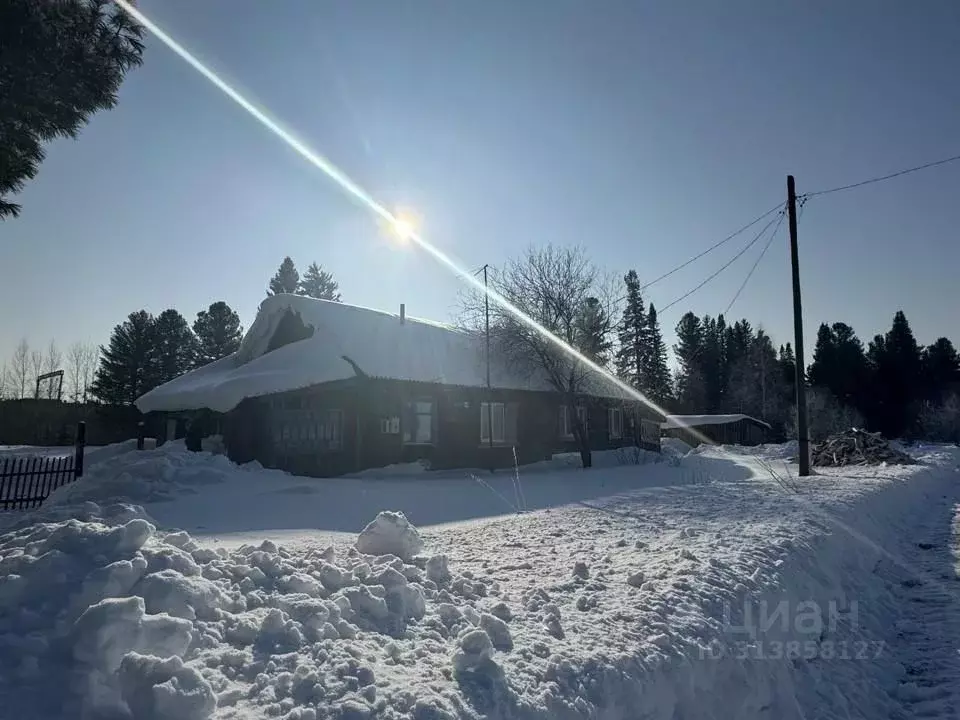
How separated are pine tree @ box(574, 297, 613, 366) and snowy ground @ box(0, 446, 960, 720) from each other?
40.5 ft

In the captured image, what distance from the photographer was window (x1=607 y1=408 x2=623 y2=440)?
87.8 ft

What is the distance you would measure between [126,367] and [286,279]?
13741 millimetres

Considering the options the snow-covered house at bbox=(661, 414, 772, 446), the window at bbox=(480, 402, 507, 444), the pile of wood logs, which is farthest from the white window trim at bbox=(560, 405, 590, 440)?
the snow-covered house at bbox=(661, 414, 772, 446)

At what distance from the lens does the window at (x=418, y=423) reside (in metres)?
19.0

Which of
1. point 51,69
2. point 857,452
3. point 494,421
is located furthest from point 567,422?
point 51,69

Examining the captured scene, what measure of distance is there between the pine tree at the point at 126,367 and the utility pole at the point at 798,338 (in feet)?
142

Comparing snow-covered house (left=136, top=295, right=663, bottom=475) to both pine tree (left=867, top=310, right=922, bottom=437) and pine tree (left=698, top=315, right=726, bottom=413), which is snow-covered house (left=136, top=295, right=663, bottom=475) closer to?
pine tree (left=867, top=310, right=922, bottom=437)

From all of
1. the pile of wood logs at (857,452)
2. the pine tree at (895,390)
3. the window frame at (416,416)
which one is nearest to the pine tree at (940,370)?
the pine tree at (895,390)

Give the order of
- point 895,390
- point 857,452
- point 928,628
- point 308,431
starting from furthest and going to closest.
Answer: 1. point 895,390
2. point 857,452
3. point 308,431
4. point 928,628

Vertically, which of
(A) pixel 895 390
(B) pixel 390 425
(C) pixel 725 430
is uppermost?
(A) pixel 895 390

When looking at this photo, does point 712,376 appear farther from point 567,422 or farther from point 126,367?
point 126,367

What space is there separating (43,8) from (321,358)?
1016cm

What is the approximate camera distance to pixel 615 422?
2733 centimetres

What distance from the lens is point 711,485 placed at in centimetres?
1448
